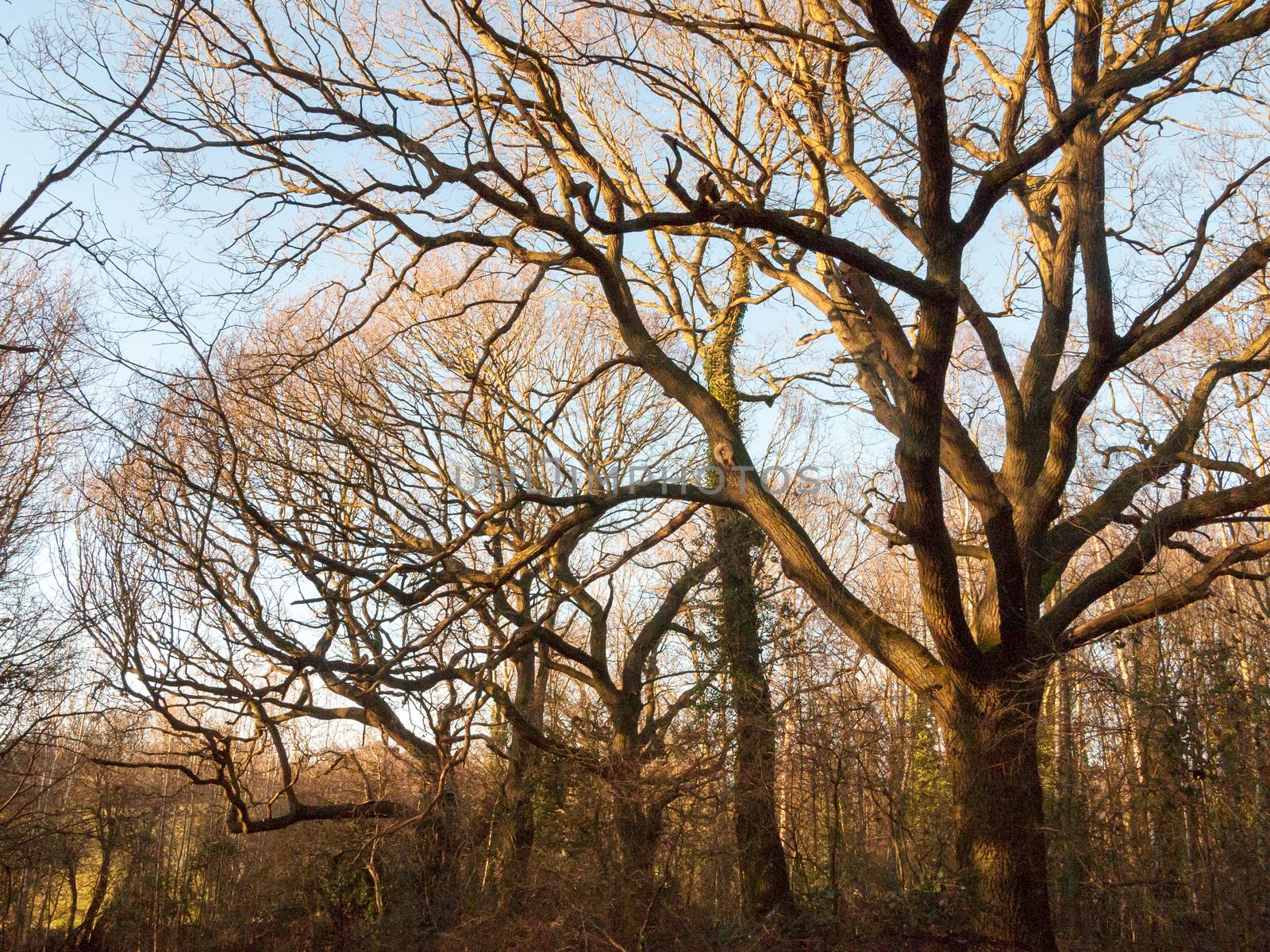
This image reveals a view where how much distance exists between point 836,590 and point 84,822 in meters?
11.5

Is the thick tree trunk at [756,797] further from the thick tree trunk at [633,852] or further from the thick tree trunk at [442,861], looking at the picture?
the thick tree trunk at [442,861]

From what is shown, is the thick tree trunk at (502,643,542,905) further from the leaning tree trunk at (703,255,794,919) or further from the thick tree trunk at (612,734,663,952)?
the leaning tree trunk at (703,255,794,919)

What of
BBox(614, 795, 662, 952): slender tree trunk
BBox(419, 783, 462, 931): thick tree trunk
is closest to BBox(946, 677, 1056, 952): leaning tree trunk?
BBox(614, 795, 662, 952): slender tree trunk

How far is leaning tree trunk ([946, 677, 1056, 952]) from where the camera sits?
6.71m

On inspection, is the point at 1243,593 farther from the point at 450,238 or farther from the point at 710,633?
the point at 450,238

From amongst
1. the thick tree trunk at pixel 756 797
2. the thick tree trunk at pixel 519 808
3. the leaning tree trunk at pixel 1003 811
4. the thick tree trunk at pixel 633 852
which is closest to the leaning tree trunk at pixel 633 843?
the thick tree trunk at pixel 633 852

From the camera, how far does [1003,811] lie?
6996mm

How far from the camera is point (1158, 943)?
729 cm

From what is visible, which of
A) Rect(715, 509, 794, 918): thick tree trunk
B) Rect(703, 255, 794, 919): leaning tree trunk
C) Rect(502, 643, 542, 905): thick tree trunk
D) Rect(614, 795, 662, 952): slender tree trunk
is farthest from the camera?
Rect(502, 643, 542, 905): thick tree trunk

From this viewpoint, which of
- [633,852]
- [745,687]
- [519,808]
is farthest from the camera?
[519,808]

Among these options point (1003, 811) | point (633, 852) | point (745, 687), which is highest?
point (745, 687)

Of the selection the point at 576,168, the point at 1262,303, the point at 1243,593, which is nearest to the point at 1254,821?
the point at 1243,593

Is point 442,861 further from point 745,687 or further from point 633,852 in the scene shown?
point 745,687

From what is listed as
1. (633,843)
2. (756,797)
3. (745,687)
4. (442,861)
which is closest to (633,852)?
(633,843)
